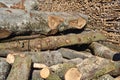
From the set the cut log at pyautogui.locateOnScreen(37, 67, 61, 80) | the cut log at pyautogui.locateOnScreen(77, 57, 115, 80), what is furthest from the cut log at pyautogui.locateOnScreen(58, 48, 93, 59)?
the cut log at pyautogui.locateOnScreen(37, 67, 61, 80)

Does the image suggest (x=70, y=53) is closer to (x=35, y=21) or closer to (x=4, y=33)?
(x=35, y=21)

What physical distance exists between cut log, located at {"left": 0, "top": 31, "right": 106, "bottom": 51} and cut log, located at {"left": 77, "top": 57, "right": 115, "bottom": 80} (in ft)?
5.69

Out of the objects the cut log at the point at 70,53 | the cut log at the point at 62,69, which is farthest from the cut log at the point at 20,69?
the cut log at the point at 70,53

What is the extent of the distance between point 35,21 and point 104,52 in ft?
6.29

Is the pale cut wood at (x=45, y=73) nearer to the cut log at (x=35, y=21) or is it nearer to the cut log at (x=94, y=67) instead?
the cut log at (x=94, y=67)

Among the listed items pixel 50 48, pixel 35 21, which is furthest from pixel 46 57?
pixel 35 21

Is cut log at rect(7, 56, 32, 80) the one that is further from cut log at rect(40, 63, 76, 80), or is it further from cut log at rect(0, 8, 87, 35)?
cut log at rect(0, 8, 87, 35)

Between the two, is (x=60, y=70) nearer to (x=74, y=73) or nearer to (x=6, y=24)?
(x=74, y=73)

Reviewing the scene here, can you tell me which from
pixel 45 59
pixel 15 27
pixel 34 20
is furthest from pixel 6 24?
pixel 45 59

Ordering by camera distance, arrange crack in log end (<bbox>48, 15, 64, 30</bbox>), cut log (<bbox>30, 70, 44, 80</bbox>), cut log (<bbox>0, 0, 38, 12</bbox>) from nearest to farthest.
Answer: cut log (<bbox>30, 70, 44, 80</bbox>)
crack in log end (<bbox>48, 15, 64, 30</bbox>)
cut log (<bbox>0, 0, 38, 12</bbox>)

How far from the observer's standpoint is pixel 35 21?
23.5ft

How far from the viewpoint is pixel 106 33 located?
8312mm

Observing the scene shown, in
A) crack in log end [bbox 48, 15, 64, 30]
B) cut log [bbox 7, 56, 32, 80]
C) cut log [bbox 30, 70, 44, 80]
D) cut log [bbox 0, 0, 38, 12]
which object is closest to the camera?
cut log [bbox 7, 56, 32, 80]

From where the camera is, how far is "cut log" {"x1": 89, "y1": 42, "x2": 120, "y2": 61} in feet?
22.2
